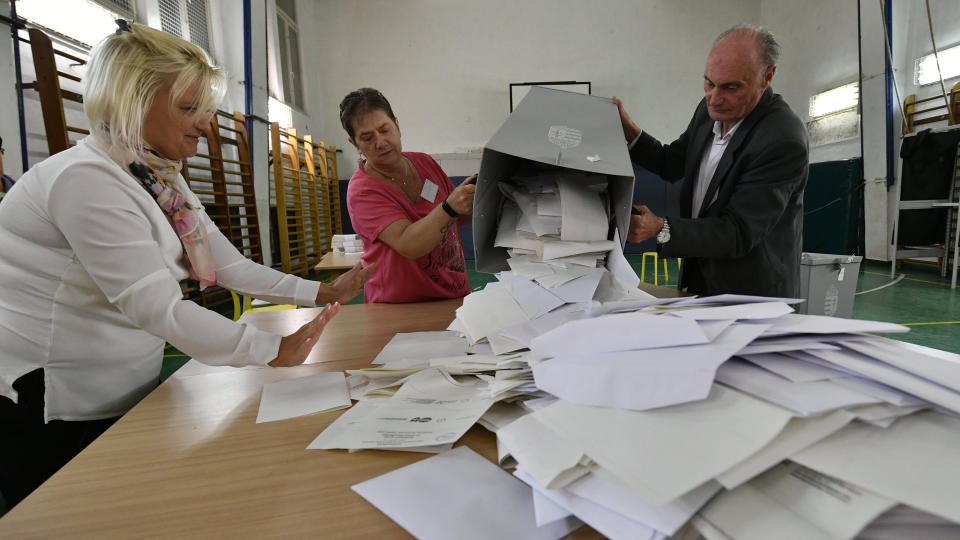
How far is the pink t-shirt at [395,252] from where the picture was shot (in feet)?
4.76

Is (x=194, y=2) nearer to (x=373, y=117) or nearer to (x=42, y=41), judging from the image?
(x=42, y=41)

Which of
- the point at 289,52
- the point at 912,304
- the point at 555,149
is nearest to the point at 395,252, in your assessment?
the point at 555,149

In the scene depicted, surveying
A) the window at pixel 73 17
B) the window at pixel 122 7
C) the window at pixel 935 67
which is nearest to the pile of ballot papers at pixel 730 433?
the window at pixel 73 17

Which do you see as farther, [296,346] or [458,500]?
[296,346]

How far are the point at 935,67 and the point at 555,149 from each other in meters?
7.60

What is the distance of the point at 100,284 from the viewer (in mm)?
751

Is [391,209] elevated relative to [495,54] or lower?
lower

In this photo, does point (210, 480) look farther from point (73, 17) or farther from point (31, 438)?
point (73, 17)

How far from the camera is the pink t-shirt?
1.45 meters

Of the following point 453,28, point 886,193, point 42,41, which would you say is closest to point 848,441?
point 42,41

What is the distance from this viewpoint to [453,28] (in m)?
7.73

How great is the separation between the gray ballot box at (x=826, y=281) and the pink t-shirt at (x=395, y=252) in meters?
2.02

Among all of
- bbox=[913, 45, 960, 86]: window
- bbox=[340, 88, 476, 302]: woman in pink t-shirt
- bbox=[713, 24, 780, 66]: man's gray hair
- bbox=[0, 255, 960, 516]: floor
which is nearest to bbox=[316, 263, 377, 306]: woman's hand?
bbox=[340, 88, 476, 302]: woman in pink t-shirt

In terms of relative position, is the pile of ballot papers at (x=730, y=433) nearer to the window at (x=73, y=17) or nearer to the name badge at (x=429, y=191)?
the name badge at (x=429, y=191)
